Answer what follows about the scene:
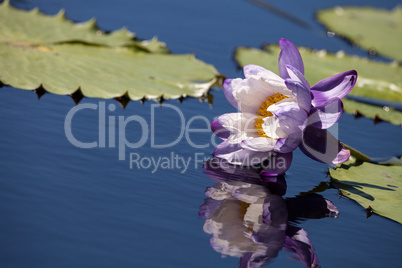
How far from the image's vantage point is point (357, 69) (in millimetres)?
2096

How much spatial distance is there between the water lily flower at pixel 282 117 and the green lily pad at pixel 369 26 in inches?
55.4

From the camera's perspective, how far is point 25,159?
1.14m

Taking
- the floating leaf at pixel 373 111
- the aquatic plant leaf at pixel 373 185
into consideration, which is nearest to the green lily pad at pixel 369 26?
the floating leaf at pixel 373 111

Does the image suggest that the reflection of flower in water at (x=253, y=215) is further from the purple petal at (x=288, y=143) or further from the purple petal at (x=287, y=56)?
the purple petal at (x=287, y=56)

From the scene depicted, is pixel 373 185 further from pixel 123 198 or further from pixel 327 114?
pixel 123 198

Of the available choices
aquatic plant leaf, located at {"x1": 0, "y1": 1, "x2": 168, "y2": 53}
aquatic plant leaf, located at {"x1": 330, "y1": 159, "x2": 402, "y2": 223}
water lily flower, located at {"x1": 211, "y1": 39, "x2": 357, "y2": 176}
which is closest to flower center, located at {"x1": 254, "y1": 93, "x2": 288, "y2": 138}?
water lily flower, located at {"x1": 211, "y1": 39, "x2": 357, "y2": 176}

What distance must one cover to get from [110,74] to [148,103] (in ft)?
0.65

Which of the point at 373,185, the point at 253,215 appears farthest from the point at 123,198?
the point at 373,185

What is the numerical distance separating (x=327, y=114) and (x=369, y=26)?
183 centimetres

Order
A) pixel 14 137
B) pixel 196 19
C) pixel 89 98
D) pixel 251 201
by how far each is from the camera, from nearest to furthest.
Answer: pixel 251 201
pixel 14 137
pixel 89 98
pixel 196 19

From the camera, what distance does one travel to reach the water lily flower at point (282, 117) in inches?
45.3

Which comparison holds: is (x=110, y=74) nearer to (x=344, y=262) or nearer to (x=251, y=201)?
(x=251, y=201)

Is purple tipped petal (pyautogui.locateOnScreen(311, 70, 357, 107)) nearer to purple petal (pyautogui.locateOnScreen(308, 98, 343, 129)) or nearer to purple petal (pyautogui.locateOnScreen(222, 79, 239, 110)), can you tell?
purple petal (pyautogui.locateOnScreen(308, 98, 343, 129))

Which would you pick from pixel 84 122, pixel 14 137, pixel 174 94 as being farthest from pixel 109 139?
pixel 174 94
